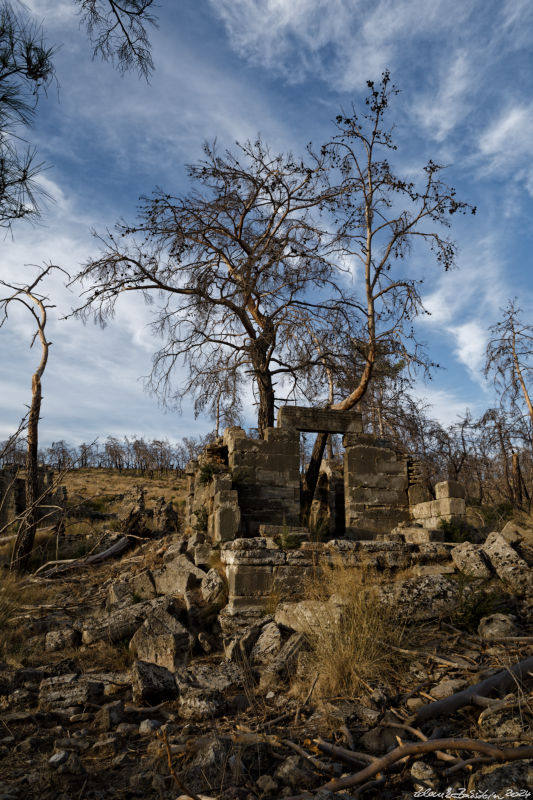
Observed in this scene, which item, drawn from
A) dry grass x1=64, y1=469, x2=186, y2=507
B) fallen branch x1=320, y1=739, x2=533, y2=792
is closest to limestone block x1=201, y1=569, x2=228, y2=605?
fallen branch x1=320, y1=739, x2=533, y2=792

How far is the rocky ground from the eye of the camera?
3412 mm

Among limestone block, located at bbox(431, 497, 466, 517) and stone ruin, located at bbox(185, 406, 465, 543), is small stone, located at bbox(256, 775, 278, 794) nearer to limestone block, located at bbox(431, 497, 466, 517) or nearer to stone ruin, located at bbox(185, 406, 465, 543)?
stone ruin, located at bbox(185, 406, 465, 543)

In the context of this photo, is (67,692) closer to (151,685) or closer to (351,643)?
(151,685)

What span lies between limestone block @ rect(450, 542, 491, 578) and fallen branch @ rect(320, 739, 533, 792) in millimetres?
4039

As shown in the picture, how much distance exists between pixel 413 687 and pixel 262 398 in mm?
10676

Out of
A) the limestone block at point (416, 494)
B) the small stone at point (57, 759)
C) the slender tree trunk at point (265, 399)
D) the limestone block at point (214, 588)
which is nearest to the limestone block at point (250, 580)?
the limestone block at point (214, 588)

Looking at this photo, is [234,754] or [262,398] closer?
[234,754]

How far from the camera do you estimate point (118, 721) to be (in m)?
4.81

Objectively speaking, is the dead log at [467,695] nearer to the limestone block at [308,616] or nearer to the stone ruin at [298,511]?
the limestone block at [308,616]

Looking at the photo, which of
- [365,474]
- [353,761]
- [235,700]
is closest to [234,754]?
[353,761]

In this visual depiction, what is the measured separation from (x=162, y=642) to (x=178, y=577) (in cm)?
227

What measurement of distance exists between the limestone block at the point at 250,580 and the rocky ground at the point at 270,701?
30 cm

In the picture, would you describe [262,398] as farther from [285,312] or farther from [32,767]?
[32,767]

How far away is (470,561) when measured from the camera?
7434 mm
